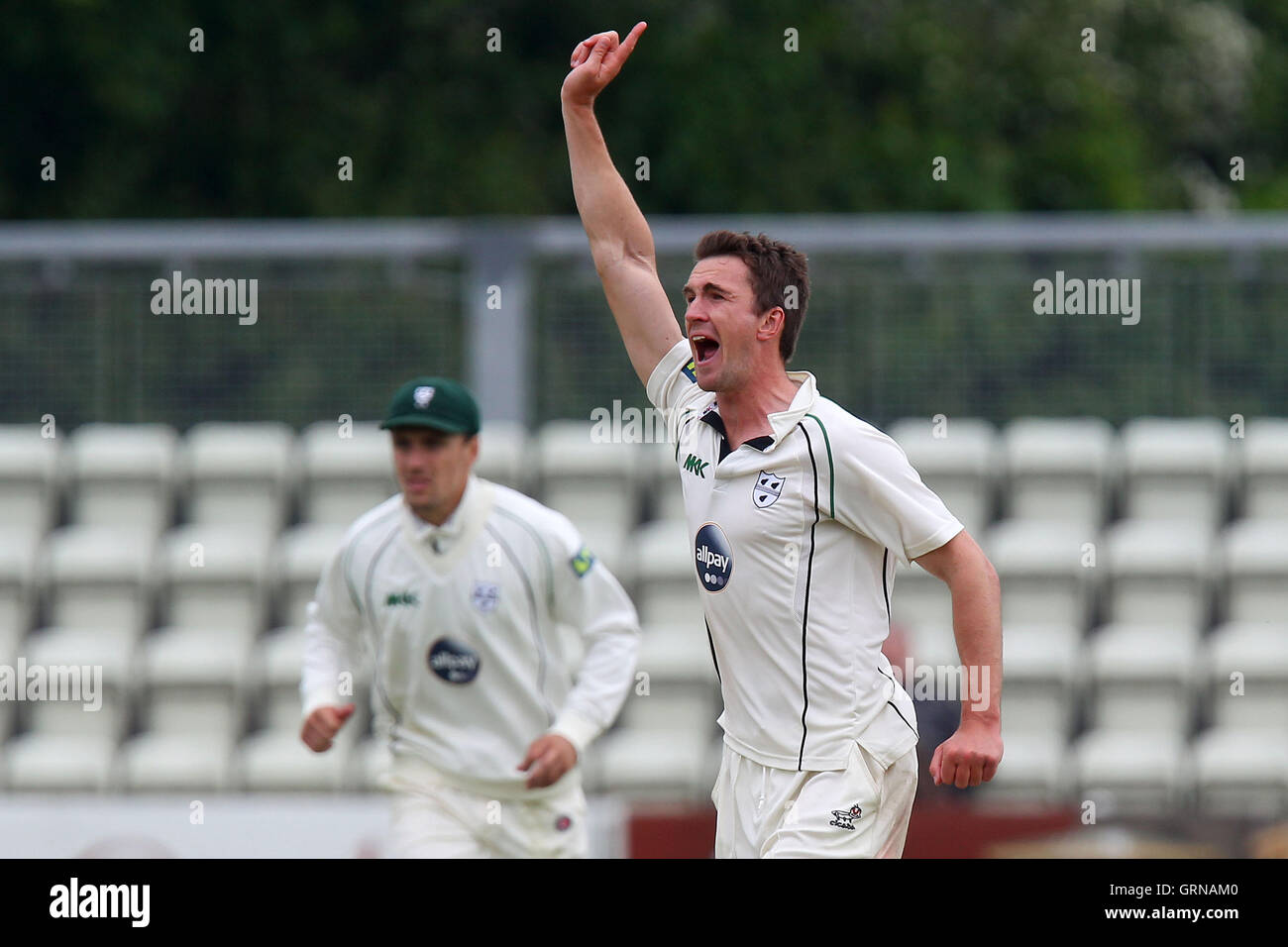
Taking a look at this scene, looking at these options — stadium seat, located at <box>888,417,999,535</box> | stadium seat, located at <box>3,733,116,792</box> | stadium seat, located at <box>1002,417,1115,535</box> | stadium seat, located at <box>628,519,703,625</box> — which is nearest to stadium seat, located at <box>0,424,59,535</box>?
stadium seat, located at <box>3,733,116,792</box>

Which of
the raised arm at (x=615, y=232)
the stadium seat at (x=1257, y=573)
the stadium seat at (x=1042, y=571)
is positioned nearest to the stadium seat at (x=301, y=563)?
the stadium seat at (x=1042, y=571)

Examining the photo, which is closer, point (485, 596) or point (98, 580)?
point (485, 596)

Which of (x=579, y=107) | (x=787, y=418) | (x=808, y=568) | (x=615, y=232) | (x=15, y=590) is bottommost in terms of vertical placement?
(x=808, y=568)

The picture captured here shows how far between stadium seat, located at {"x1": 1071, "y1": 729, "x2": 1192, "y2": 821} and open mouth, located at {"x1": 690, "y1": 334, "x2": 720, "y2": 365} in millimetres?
5078

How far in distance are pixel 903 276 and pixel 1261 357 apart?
5.86 feet

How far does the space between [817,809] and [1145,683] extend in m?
5.42

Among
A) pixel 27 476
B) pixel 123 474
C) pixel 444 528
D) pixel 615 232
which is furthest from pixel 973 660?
pixel 27 476

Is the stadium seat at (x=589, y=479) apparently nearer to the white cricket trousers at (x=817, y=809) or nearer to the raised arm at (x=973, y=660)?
the white cricket trousers at (x=817, y=809)

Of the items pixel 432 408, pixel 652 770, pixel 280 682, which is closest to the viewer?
pixel 432 408

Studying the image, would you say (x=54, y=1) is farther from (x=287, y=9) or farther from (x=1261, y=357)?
(x=1261, y=357)

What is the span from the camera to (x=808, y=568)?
418cm

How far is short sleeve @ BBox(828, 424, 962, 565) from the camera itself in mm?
4082

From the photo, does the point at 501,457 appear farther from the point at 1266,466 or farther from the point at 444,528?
the point at 1266,466
